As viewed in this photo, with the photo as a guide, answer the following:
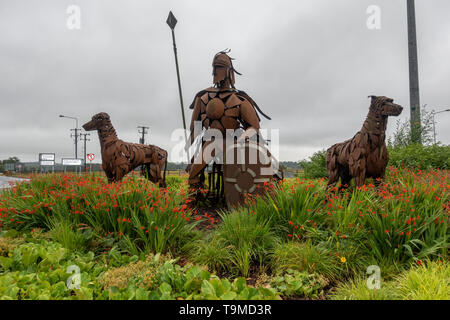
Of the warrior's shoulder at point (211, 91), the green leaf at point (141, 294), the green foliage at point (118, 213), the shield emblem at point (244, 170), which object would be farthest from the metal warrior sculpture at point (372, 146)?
the green leaf at point (141, 294)

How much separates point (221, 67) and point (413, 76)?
877 cm

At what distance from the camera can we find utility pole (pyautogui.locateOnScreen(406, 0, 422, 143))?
380 inches

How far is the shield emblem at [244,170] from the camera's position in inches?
162

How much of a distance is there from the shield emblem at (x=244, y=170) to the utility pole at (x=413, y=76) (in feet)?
27.8

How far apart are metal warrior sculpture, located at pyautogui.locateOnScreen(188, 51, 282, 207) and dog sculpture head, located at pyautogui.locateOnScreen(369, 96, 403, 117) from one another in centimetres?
184

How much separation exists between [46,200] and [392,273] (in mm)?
4360

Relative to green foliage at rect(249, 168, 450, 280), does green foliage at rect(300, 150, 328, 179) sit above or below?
above

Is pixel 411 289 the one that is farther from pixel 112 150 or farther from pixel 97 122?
pixel 97 122

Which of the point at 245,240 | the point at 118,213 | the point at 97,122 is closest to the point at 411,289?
the point at 245,240

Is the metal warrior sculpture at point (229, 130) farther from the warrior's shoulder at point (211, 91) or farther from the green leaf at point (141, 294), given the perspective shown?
the green leaf at point (141, 294)

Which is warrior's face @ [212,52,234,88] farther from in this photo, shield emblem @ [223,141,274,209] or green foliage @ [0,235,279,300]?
green foliage @ [0,235,279,300]

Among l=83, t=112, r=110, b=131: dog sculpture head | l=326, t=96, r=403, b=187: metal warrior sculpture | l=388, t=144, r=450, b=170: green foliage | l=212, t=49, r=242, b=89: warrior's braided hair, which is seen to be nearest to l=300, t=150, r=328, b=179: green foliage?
l=388, t=144, r=450, b=170: green foliage

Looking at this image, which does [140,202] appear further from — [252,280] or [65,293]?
[252,280]
